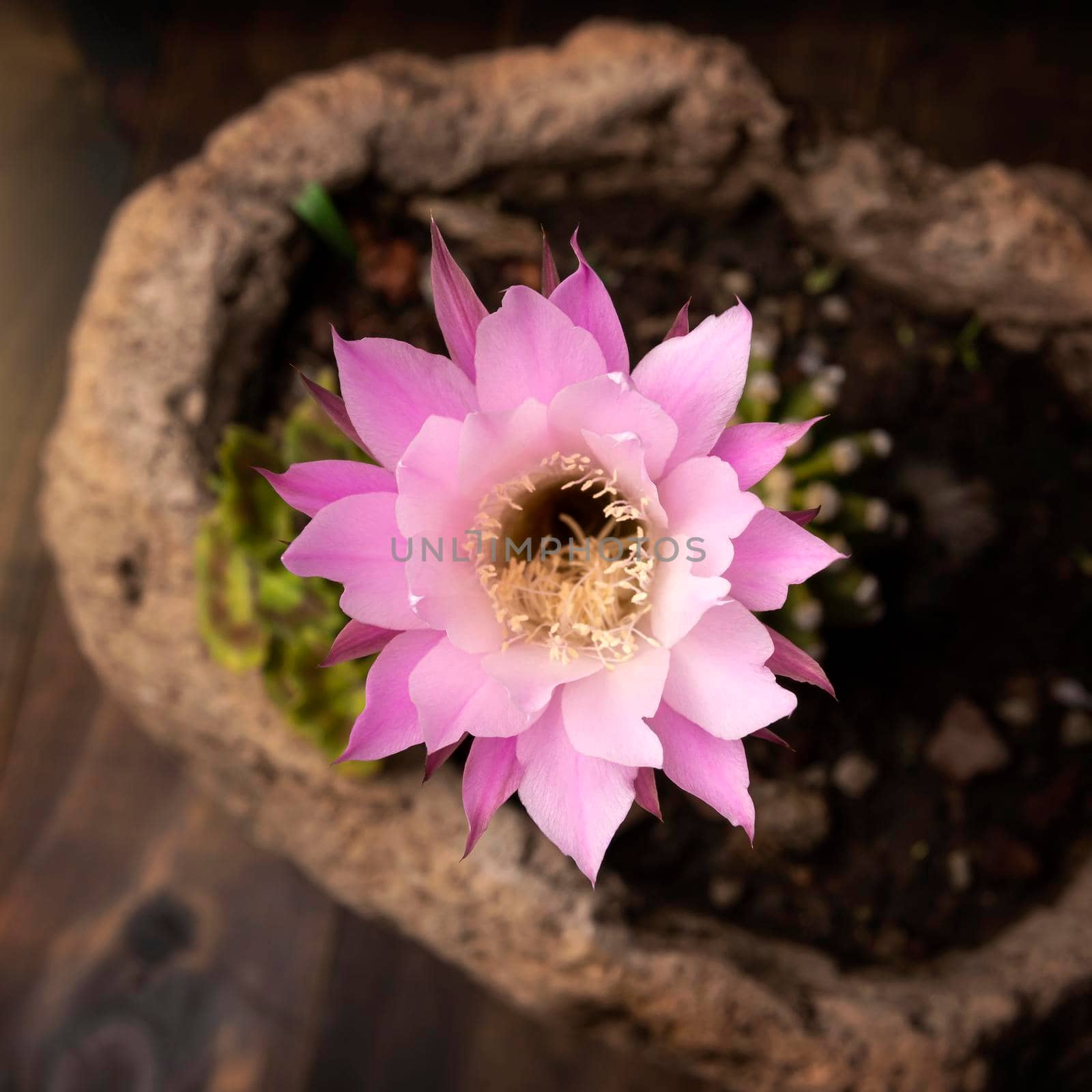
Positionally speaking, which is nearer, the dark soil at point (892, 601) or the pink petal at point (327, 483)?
the pink petal at point (327, 483)

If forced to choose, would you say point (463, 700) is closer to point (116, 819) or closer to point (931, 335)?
point (931, 335)

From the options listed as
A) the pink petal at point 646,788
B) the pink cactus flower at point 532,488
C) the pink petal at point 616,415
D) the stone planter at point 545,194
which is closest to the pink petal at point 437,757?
the pink cactus flower at point 532,488

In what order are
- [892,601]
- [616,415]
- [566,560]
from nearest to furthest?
[616,415]
[566,560]
[892,601]

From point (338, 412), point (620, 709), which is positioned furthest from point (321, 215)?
point (620, 709)

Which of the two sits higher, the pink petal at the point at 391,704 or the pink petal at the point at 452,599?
the pink petal at the point at 452,599

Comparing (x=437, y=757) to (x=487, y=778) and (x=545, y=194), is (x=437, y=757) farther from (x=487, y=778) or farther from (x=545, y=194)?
(x=545, y=194)

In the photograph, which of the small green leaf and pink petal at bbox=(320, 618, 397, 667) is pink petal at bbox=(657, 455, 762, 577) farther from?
the small green leaf

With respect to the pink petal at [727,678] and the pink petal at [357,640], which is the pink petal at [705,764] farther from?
the pink petal at [357,640]
